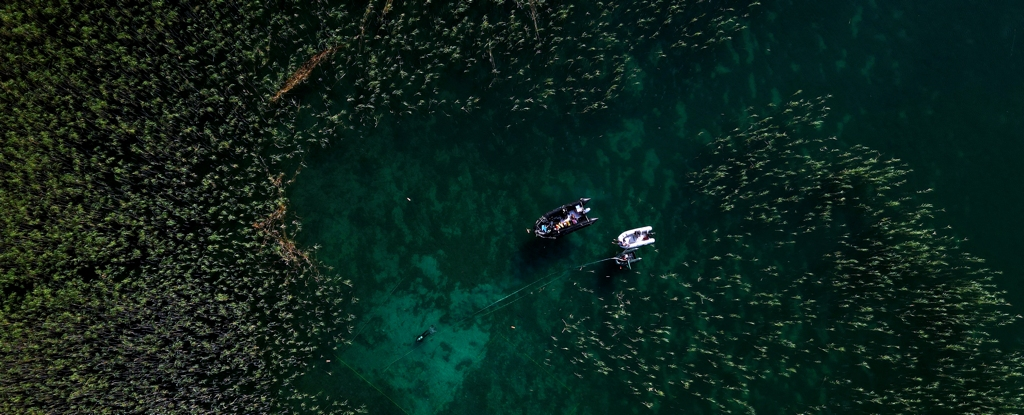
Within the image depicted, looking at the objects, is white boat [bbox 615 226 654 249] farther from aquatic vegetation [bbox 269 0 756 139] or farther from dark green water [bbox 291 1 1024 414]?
aquatic vegetation [bbox 269 0 756 139]

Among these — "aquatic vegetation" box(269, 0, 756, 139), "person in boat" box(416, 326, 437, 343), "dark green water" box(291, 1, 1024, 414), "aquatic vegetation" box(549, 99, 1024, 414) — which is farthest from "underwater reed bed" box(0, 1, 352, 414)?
"aquatic vegetation" box(549, 99, 1024, 414)

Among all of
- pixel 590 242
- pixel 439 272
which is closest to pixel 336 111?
pixel 439 272

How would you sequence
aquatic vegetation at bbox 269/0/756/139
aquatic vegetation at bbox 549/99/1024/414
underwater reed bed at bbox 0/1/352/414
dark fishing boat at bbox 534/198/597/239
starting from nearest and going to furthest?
underwater reed bed at bbox 0/1/352/414
dark fishing boat at bbox 534/198/597/239
aquatic vegetation at bbox 269/0/756/139
aquatic vegetation at bbox 549/99/1024/414

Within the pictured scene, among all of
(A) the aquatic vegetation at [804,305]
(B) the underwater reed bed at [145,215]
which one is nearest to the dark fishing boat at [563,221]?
(A) the aquatic vegetation at [804,305]

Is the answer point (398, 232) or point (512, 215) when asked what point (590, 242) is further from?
point (398, 232)

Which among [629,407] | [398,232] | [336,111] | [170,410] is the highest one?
[336,111]

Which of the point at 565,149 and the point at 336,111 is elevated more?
the point at 336,111

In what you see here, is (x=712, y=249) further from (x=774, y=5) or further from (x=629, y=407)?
(x=774, y=5)
